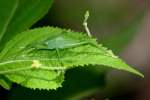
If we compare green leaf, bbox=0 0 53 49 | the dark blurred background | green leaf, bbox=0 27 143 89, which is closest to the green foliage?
green leaf, bbox=0 0 53 49

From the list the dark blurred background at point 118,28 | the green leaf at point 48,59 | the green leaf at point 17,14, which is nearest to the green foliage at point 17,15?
the green leaf at point 17,14

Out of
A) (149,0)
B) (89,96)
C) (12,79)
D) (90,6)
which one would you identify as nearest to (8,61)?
(12,79)

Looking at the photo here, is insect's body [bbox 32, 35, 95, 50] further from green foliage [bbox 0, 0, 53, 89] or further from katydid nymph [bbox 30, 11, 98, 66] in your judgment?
green foliage [bbox 0, 0, 53, 89]

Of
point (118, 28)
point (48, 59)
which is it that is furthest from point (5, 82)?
point (118, 28)

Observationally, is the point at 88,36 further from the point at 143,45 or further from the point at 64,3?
the point at 143,45

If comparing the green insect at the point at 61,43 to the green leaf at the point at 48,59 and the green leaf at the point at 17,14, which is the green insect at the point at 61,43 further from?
the green leaf at the point at 17,14

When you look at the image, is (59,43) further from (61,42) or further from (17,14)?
(17,14)
